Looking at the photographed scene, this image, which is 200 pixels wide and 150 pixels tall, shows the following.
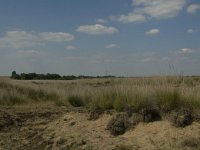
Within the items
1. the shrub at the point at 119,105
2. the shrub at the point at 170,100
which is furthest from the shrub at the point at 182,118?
the shrub at the point at 119,105

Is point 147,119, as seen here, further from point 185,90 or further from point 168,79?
point 168,79

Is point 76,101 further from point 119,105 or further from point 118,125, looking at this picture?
point 118,125

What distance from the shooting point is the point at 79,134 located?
12477mm

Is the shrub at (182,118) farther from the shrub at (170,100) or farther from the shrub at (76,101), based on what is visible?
the shrub at (76,101)

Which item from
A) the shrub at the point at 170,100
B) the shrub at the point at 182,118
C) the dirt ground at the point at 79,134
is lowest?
the dirt ground at the point at 79,134

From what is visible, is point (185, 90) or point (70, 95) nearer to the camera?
point (185, 90)

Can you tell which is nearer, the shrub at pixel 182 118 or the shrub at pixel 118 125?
the shrub at pixel 182 118

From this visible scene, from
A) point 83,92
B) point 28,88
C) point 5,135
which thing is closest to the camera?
point 5,135

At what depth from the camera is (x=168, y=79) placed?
14.7 meters

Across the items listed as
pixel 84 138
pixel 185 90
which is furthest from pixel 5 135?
pixel 185 90

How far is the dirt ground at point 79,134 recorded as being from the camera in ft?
34.6

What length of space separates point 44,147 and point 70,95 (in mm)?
8295

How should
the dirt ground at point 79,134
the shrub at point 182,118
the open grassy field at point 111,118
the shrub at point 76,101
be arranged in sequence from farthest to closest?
the shrub at point 76,101, the shrub at point 182,118, the open grassy field at point 111,118, the dirt ground at point 79,134

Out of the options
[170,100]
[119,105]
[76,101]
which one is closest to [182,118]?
[170,100]
